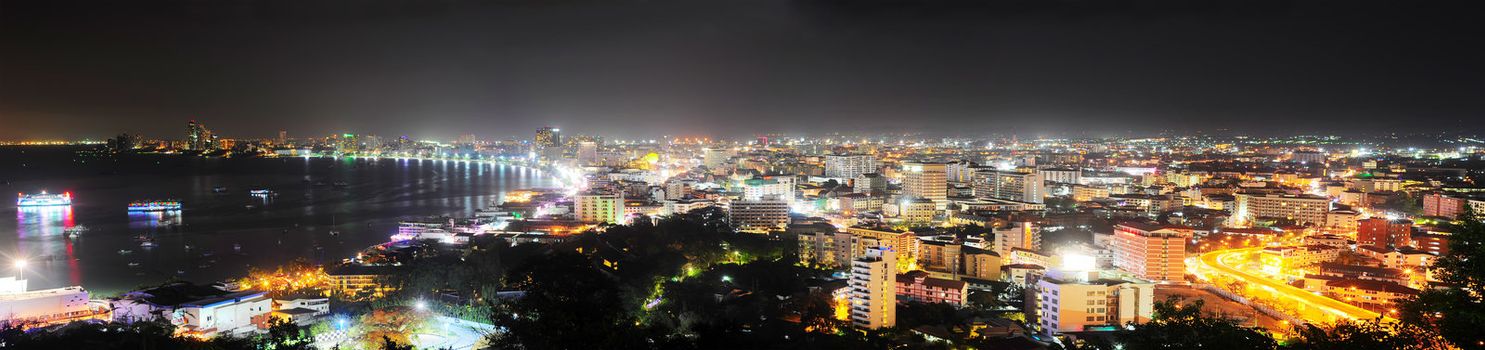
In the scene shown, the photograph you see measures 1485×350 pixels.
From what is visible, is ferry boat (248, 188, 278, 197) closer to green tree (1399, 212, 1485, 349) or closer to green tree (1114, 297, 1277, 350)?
green tree (1114, 297, 1277, 350)

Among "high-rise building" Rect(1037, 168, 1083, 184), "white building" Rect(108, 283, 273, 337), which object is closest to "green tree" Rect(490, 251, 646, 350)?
"white building" Rect(108, 283, 273, 337)

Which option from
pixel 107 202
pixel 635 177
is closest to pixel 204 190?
pixel 107 202

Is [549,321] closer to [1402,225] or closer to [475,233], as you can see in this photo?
[475,233]

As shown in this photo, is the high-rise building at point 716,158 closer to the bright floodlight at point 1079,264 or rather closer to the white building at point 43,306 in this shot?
the bright floodlight at point 1079,264

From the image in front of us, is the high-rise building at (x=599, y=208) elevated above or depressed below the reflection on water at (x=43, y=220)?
above

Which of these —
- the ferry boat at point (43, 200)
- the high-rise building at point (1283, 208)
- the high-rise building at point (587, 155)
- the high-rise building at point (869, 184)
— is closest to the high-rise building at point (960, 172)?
the high-rise building at point (869, 184)
